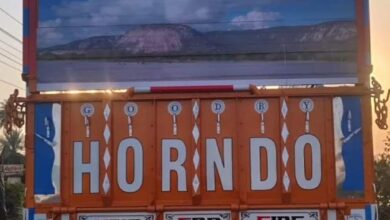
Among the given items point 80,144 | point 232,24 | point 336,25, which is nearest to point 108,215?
point 80,144

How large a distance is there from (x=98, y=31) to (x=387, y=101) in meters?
2.28

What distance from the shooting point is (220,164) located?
18.1 feet

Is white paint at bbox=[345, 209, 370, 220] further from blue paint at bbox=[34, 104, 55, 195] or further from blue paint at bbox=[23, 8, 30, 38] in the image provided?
blue paint at bbox=[23, 8, 30, 38]

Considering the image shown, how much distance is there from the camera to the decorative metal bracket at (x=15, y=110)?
5.74 metres

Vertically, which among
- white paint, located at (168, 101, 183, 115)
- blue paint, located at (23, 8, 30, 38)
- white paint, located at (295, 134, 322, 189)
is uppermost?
blue paint, located at (23, 8, 30, 38)

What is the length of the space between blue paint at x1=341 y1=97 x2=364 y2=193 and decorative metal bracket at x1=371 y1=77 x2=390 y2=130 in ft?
0.51

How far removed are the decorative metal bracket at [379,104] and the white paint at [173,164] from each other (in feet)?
4.85

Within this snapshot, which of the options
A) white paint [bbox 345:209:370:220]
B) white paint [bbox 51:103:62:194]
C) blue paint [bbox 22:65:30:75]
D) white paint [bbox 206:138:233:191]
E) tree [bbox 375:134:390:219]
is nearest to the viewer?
white paint [bbox 345:209:370:220]

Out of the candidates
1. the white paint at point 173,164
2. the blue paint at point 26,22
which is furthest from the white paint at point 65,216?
the blue paint at point 26,22

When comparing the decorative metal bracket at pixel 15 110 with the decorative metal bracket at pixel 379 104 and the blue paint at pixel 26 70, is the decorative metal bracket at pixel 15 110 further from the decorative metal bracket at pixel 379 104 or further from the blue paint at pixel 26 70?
the decorative metal bracket at pixel 379 104

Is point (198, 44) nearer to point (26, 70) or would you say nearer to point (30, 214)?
point (26, 70)

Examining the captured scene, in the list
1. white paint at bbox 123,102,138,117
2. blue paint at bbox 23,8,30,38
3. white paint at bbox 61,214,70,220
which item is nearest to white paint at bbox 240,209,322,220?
white paint at bbox 123,102,138,117

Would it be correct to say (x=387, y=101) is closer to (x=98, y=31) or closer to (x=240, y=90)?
(x=240, y=90)

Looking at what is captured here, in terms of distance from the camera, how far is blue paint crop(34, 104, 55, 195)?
5621 mm
